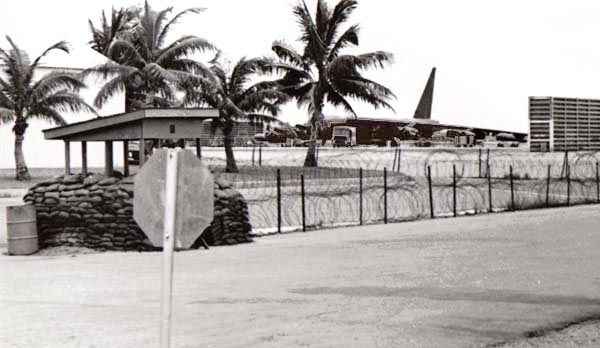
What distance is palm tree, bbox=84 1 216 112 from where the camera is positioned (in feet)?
111

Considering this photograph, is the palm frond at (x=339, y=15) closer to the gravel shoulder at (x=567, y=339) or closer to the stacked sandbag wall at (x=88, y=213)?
the stacked sandbag wall at (x=88, y=213)

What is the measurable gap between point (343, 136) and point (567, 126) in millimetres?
13687

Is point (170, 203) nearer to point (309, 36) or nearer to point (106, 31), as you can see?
point (309, 36)

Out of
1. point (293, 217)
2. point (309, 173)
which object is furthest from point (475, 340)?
point (309, 173)

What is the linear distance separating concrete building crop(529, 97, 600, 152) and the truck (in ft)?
36.4

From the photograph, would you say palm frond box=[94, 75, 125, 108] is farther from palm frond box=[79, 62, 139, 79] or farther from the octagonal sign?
the octagonal sign

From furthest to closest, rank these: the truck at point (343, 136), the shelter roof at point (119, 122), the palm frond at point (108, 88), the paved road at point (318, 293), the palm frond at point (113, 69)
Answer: the truck at point (343, 136), the palm frond at point (108, 88), the palm frond at point (113, 69), the shelter roof at point (119, 122), the paved road at point (318, 293)

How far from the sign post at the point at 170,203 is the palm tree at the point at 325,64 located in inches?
1357

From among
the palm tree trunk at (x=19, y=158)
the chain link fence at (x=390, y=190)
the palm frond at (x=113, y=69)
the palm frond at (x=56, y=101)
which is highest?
the palm frond at (x=113, y=69)

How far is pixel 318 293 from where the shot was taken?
1034cm

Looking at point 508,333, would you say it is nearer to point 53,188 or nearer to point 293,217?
point 53,188

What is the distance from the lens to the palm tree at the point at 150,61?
33.7 meters

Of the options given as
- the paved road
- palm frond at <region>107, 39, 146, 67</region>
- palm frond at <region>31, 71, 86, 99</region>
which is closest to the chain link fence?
the paved road

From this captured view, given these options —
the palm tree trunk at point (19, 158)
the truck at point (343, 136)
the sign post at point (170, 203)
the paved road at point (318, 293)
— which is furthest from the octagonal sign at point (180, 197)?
the truck at point (343, 136)
